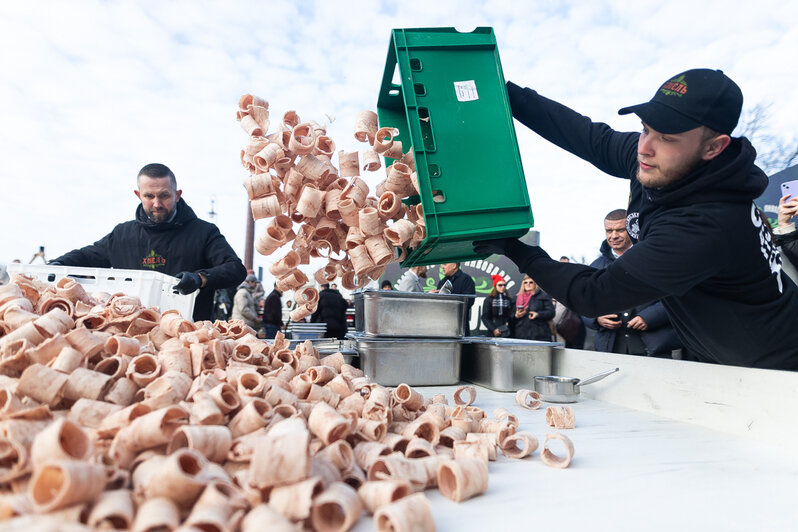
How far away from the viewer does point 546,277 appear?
1568mm

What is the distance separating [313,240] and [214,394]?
0.90 metres

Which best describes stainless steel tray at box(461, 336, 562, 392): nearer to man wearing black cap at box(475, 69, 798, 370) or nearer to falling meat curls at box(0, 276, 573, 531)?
man wearing black cap at box(475, 69, 798, 370)

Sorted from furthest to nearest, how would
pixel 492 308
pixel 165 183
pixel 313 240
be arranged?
pixel 492 308, pixel 165 183, pixel 313 240

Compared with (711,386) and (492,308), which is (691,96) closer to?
(711,386)

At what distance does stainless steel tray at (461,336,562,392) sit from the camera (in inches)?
73.5

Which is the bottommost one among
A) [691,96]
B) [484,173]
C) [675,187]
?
[675,187]

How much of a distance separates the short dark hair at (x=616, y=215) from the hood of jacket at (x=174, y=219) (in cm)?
257

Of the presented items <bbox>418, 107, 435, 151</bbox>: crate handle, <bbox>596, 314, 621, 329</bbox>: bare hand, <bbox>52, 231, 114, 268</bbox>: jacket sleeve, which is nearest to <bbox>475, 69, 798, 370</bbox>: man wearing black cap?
<bbox>418, 107, 435, 151</bbox>: crate handle

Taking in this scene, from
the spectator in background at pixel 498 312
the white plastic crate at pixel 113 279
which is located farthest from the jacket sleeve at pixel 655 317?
the white plastic crate at pixel 113 279

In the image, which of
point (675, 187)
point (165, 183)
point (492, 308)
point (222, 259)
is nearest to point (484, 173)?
point (675, 187)

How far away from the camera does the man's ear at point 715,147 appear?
4.62ft

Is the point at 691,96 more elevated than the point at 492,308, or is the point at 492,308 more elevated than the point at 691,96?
the point at 691,96

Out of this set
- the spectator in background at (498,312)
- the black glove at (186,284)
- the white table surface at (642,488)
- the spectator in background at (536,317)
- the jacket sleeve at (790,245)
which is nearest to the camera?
the white table surface at (642,488)

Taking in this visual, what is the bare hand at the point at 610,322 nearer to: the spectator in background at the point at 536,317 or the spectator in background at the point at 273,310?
the spectator in background at the point at 536,317
